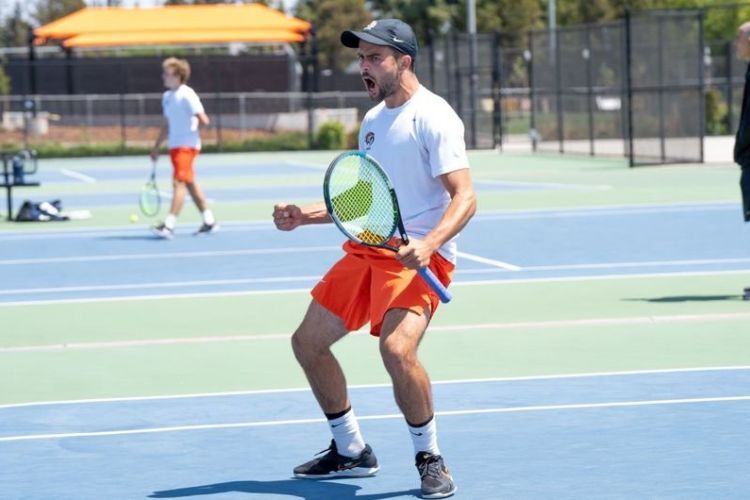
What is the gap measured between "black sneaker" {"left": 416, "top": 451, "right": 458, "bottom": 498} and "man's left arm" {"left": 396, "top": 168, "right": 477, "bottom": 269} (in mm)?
795

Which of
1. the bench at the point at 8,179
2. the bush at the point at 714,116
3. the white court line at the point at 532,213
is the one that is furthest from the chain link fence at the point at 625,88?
the bench at the point at 8,179

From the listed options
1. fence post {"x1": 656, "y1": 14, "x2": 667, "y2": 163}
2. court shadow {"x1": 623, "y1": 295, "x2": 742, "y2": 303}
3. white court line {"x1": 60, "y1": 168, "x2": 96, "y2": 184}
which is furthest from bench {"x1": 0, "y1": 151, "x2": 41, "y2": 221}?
fence post {"x1": 656, "y1": 14, "x2": 667, "y2": 163}

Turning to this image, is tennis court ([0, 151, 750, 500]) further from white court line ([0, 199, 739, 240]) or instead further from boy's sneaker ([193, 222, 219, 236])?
white court line ([0, 199, 739, 240])

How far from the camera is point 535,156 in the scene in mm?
35000

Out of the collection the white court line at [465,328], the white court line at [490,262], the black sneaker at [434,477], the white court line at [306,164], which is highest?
the black sneaker at [434,477]

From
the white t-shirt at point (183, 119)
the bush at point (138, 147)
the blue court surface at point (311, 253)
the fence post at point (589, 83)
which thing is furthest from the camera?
the bush at point (138, 147)

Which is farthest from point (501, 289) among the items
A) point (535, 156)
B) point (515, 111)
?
point (515, 111)

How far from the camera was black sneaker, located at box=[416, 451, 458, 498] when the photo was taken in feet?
20.0

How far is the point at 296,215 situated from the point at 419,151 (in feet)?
Answer: 2.03

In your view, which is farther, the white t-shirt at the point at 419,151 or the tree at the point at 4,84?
the tree at the point at 4,84

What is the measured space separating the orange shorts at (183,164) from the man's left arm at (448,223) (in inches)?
443

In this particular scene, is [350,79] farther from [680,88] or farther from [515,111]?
[680,88]

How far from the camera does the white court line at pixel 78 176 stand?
31.6m

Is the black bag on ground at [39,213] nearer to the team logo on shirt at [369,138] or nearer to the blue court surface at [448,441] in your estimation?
the blue court surface at [448,441]
